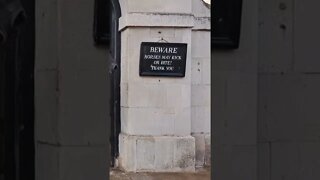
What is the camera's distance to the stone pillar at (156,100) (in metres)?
9.52

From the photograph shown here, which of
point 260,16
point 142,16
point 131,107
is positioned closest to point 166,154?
point 131,107

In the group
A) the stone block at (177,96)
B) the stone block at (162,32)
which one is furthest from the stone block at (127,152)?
the stone block at (162,32)

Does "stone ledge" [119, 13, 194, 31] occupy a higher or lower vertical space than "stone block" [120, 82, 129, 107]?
higher

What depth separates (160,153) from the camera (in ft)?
31.1

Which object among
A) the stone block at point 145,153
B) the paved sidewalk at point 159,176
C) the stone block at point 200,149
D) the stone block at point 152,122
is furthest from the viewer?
the stone block at point 200,149

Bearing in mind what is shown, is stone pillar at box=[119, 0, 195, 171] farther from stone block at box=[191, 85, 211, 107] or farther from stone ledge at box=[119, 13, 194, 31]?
stone block at box=[191, 85, 211, 107]

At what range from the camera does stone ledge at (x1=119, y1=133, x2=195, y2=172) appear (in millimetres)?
9484

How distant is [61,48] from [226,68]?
1297mm

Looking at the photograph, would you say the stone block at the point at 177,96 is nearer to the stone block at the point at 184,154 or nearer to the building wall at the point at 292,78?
the stone block at the point at 184,154

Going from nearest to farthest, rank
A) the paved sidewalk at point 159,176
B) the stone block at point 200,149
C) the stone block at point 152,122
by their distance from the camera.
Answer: the paved sidewalk at point 159,176 → the stone block at point 152,122 → the stone block at point 200,149

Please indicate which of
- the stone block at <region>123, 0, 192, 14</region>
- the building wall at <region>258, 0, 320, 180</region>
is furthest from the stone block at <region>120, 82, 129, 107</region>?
the building wall at <region>258, 0, 320, 180</region>

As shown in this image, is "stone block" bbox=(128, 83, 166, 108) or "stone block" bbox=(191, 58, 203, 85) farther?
"stone block" bbox=(191, 58, 203, 85)

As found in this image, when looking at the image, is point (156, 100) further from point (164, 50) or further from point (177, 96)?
point (164, 50)
